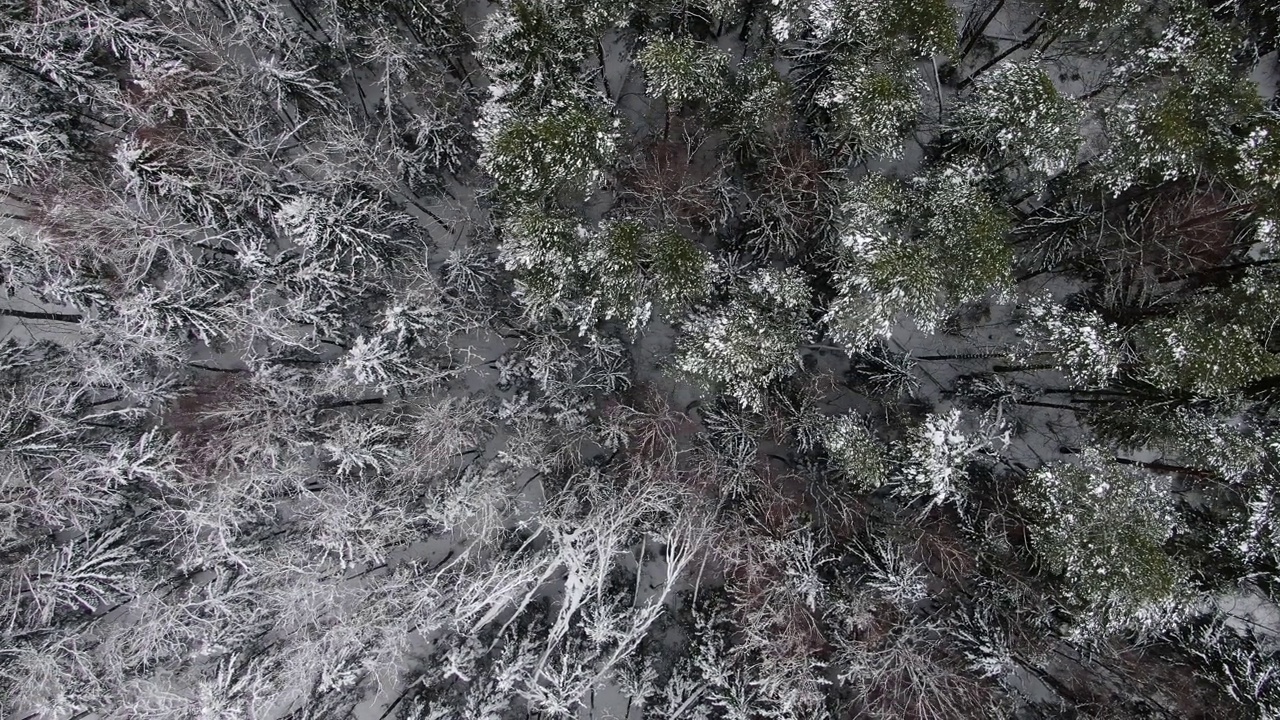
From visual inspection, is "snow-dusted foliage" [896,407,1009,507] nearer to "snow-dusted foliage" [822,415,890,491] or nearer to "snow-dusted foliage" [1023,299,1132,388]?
"snow-dusted foliage" [822,415,890,491]

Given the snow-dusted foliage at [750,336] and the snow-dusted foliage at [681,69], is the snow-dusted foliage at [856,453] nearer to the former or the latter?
the snow-dusted foliage at [750,336]

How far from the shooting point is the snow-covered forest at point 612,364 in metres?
10.9

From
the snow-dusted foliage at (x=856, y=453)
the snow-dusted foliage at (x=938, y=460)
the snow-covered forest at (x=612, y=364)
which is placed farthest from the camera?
the snow-dusted foliage at (x=856, y=453)

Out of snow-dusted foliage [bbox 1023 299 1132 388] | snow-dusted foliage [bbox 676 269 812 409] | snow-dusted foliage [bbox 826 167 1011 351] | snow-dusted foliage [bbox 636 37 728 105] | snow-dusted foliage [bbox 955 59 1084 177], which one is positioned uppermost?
snow-dusted foliage [bbox 636 37 728 105]

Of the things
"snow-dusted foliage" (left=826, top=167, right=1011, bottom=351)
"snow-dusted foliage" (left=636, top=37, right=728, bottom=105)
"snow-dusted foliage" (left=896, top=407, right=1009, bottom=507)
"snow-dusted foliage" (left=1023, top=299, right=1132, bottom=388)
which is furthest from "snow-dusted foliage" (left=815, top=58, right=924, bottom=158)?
"snow-dusted foliage" (left=896, top=407, right=1009, bottom=507)

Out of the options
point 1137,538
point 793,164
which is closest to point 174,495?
point 793,164

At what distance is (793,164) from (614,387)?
599 centimetres

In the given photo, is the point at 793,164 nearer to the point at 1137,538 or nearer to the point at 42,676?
the point at 1137,538

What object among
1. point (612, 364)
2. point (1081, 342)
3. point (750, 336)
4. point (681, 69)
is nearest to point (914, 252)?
point (750, 336)

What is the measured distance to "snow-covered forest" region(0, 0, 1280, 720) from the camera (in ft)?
35.8

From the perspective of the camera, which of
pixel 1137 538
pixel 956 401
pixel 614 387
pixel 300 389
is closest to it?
pixel 1137 538

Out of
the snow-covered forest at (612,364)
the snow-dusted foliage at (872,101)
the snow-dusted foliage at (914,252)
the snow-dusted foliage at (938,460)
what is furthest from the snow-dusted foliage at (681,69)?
the snow-dusted foliage at (938,460)

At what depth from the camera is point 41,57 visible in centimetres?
1091

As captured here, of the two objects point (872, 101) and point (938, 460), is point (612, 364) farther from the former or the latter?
point (872, 101)
